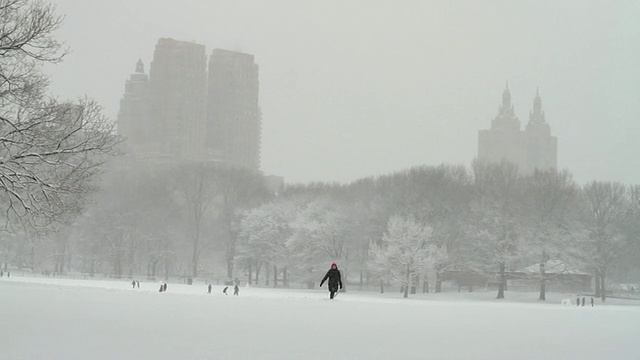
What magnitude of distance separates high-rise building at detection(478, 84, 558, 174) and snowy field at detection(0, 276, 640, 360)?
4871 inches

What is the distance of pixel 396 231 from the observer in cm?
6469

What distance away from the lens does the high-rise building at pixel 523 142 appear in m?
146

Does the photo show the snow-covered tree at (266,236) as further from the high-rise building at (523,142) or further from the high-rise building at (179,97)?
the high-rise building at (179,97)

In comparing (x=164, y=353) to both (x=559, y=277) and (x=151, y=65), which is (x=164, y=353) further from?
(x=151, y=65)

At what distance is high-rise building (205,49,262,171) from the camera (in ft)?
593

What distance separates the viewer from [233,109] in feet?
620

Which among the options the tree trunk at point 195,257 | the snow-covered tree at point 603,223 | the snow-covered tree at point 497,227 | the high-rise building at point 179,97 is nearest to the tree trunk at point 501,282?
the snow-covered tree at point 497,227

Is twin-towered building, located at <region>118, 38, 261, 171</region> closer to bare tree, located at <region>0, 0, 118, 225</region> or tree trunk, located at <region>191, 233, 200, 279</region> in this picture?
tree trunk, located at <region>191, 233, 200, 279</region>

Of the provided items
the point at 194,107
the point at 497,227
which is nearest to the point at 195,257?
the point at 497,227

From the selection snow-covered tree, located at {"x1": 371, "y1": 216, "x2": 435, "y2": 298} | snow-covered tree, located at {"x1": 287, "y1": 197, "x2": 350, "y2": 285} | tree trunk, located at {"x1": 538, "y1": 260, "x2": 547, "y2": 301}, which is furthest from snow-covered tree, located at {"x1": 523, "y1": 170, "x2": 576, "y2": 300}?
snow-covered tree, located at {"x1": 287, "y1": 197, "x2": 350, "y2": 285}

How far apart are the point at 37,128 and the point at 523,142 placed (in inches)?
5935

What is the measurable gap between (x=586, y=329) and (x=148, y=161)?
126812 mm

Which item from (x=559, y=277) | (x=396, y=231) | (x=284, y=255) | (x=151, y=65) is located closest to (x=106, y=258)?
(x=284, y=255)

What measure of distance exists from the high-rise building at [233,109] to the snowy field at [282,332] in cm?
15572
